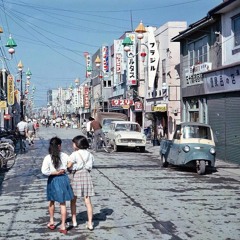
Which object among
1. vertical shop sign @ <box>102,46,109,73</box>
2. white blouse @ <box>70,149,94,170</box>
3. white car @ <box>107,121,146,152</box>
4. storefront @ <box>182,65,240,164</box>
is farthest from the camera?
vertical shop sign @ <box>102,46,109,73</box>

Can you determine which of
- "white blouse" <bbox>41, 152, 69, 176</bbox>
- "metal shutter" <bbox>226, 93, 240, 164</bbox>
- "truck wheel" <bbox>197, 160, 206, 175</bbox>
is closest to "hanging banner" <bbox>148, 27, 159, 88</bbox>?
"metal shutter" <bbox>226, 93, 240, 164</bbox>

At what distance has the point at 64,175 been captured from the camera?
292 inches

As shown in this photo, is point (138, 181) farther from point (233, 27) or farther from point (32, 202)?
point (233, 27)

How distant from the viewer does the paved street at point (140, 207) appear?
24.3 feet

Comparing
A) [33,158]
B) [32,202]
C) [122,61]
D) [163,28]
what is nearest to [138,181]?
[32,202]

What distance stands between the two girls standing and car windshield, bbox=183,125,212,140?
906cm

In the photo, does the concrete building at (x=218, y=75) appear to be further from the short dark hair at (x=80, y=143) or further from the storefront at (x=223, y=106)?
the short dark hair at (x=80, y=143)

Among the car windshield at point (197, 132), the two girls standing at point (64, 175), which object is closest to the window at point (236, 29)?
the car windshield at point (197, 132)

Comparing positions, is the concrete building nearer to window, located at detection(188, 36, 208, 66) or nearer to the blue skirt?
window, located at detection(188, 36, 208, 66)

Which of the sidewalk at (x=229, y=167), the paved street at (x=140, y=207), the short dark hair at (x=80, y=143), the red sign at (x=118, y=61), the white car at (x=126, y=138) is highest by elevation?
the red sign at (x=118, y=61)

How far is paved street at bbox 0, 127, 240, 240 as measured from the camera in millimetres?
7402

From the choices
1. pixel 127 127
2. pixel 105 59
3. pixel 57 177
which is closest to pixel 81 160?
pixel 57 177

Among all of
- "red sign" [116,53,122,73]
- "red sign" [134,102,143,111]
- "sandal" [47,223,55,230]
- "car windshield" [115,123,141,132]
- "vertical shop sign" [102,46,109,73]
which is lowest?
"sandal" [47,223,55,230]

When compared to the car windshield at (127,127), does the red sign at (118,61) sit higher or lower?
higher
